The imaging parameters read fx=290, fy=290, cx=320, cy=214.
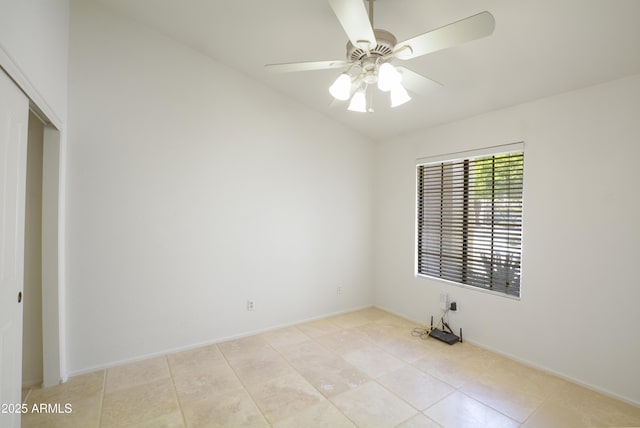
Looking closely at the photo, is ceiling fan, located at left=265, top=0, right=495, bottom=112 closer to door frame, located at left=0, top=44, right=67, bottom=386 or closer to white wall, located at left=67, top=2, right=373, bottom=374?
white wall, located at left=67, top=2, right=373, bottom=374

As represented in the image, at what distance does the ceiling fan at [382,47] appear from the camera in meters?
1.22

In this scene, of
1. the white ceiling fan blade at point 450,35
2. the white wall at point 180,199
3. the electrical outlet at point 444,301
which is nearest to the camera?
the white ceiling fan blade at point 450,35

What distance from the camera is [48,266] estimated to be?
7.33 feet

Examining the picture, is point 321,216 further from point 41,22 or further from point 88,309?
point 41,22

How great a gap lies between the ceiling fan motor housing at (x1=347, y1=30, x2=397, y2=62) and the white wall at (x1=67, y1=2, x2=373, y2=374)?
1881 mm

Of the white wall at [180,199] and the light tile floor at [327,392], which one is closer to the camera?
the light tile floor at [327,392]

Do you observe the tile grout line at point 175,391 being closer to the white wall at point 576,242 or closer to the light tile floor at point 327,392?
the light tile floor at point 327,392

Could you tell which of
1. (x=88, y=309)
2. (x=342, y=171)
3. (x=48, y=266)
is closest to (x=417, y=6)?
(x=342, y=171)

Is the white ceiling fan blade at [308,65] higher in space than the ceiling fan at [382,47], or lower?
higher

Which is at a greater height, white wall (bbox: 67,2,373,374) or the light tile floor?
white wall (bbox: 67,2,373,374)

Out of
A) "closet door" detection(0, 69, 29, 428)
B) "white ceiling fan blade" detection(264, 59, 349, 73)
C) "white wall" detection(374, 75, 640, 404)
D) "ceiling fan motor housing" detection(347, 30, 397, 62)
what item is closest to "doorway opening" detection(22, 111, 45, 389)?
"closet door" detection(0, 69, 29, 428)

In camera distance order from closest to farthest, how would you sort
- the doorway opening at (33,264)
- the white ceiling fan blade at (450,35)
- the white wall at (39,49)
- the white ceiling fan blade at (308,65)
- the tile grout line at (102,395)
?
the white ceiling fan blade at (450,35) < the white wall at (39,49) < the white ceiling fan blade at (308,65) < the tile grout line at (102,395) < the doorway opening at (33,264)

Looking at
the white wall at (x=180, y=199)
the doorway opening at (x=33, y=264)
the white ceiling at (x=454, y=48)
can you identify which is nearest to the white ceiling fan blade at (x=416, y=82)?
the white ceiling at (x=454, y=48)

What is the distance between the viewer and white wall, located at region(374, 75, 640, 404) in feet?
7.07
